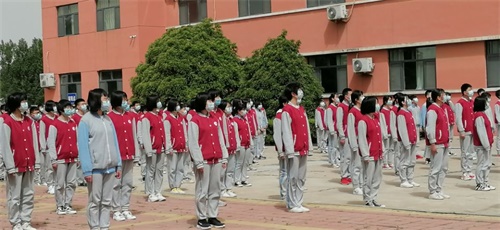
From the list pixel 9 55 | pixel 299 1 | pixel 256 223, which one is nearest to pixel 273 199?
pixel 256 223

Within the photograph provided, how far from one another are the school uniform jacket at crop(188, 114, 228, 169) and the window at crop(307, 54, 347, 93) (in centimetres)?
2162

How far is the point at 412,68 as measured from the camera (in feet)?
102

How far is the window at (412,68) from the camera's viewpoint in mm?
30384

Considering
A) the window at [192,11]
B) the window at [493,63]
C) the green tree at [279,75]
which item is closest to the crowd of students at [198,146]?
the window at [493,63]

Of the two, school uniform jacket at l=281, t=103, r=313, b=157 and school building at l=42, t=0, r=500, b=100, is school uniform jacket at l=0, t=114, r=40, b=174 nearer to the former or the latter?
school uniform jacket at l=281, t=103, r=313, b=157

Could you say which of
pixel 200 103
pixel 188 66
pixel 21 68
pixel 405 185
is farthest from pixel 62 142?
pixel 21 68

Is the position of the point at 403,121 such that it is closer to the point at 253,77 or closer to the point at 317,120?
the point at 317,120

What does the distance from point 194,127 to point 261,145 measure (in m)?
13.4

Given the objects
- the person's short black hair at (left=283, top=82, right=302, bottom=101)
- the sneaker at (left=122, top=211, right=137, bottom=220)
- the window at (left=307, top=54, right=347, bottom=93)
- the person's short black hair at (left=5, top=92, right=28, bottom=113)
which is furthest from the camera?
the window at (left=307, top=54, right=347, bottom=93)

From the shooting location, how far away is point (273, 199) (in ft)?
48.3

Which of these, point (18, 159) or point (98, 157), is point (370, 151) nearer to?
point (98, 157)

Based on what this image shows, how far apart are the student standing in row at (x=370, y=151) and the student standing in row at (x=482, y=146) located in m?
2.60

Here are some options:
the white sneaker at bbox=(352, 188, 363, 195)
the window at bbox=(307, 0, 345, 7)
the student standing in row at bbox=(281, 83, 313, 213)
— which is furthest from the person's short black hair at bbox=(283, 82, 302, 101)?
the window at bbox=(307, 0, 345, 7)

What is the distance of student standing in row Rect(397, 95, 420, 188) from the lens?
16078 millimetres
